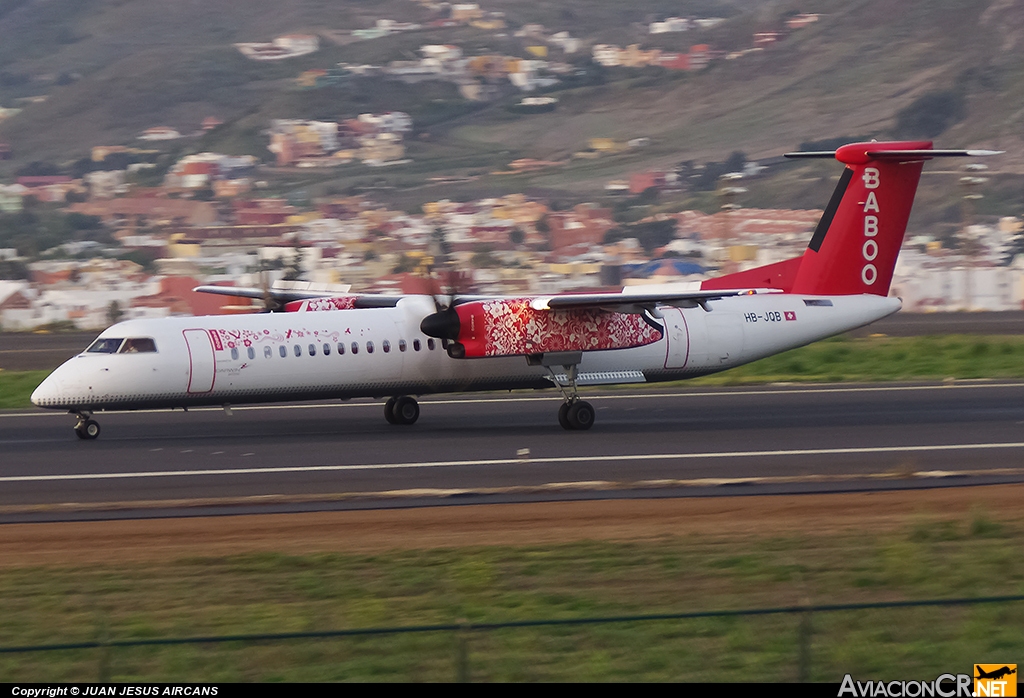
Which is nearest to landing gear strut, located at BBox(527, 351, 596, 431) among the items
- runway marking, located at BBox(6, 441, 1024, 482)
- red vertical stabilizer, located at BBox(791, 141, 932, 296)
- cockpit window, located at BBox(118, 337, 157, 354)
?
runway marking, located at BBox(6, 441, 1024, 482)

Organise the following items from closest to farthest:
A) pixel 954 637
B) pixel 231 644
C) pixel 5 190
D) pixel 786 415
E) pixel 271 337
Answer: pixel 231 644 < pixel 954 637 < pixel 271 337 < pixel 786 415 < pixel 5 190

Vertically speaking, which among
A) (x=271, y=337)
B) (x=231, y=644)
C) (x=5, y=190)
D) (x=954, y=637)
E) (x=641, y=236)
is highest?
(x=5, y=190)

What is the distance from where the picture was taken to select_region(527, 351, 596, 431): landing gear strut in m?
23.5

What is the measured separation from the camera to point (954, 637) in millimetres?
8820

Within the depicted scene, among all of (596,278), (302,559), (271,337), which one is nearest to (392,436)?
(271,337)

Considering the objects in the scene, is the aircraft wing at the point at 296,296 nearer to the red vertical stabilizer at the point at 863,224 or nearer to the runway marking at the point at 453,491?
the red vertical stabilizer at the point at 863,224

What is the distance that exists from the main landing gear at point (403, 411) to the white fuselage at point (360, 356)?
0.82m

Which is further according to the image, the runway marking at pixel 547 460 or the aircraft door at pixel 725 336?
the aircraft door at pixel 725 336

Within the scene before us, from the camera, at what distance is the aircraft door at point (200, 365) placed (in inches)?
864

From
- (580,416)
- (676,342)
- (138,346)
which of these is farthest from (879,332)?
(138,346)

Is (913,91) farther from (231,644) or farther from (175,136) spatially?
(231,644)

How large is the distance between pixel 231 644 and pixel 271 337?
15318mm

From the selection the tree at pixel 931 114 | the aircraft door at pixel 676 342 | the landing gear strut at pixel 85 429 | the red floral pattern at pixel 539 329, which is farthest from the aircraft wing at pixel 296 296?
the tree at pixel 931 114

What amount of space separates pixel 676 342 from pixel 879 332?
91.0ft
